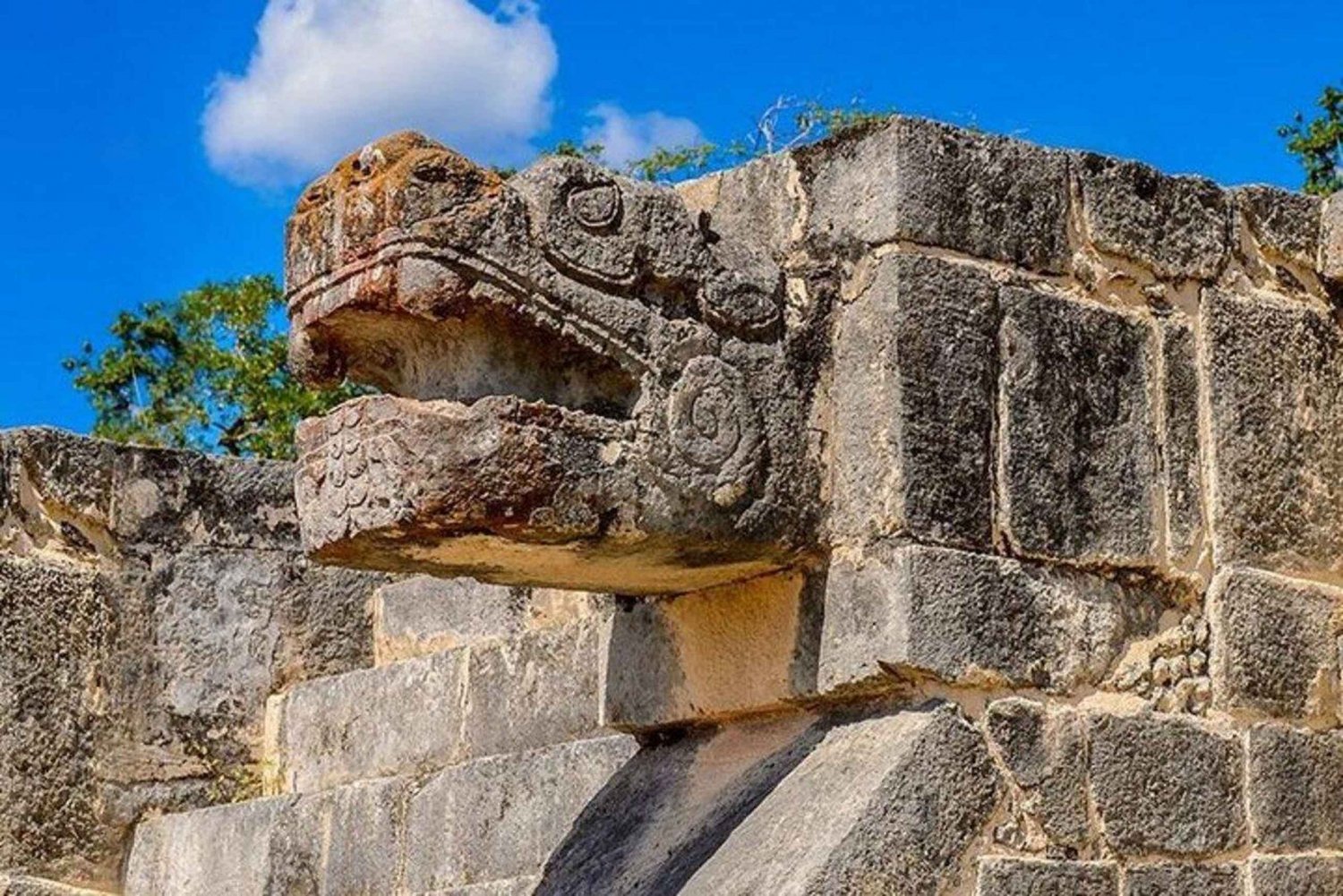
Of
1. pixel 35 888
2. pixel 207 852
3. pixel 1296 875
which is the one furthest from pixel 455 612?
pixel 1296 875

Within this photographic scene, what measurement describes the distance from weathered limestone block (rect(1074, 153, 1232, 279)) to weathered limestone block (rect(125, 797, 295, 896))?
3.33 m

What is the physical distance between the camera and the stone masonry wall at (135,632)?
7805 mm

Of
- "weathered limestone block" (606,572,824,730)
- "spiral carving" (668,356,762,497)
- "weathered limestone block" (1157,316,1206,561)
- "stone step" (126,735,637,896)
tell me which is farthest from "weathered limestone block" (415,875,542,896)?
"weathered limestone block" (1157,316,1206,561)

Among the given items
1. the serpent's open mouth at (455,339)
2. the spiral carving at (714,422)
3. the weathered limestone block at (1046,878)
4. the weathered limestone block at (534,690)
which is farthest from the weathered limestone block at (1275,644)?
the weathered limestone block at (534,690)

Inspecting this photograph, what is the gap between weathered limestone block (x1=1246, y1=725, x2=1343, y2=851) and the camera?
4977 mm

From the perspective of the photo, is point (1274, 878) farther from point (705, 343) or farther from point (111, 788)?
point (111, 788)

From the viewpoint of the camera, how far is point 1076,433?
16.2 feet

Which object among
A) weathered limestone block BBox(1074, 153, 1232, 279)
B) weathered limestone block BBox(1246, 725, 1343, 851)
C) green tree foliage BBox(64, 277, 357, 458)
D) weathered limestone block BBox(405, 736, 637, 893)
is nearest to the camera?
weathered limestone block BBox(1246, 725, 1343, 851)

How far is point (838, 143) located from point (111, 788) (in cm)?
412

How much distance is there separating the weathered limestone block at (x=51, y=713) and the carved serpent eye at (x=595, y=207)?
3824 millimetres

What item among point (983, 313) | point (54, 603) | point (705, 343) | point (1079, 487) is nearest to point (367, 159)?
point (705, 343)

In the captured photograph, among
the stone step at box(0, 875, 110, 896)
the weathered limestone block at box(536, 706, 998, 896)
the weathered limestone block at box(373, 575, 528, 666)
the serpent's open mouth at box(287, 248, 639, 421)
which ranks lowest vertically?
the stone step at box(0, 875, 110, 896)

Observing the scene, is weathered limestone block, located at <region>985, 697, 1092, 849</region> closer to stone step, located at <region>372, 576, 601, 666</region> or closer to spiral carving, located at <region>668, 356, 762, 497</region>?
spiral carving, located at <region>668, 356, 762, 497</region>

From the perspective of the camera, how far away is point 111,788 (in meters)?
7.96
